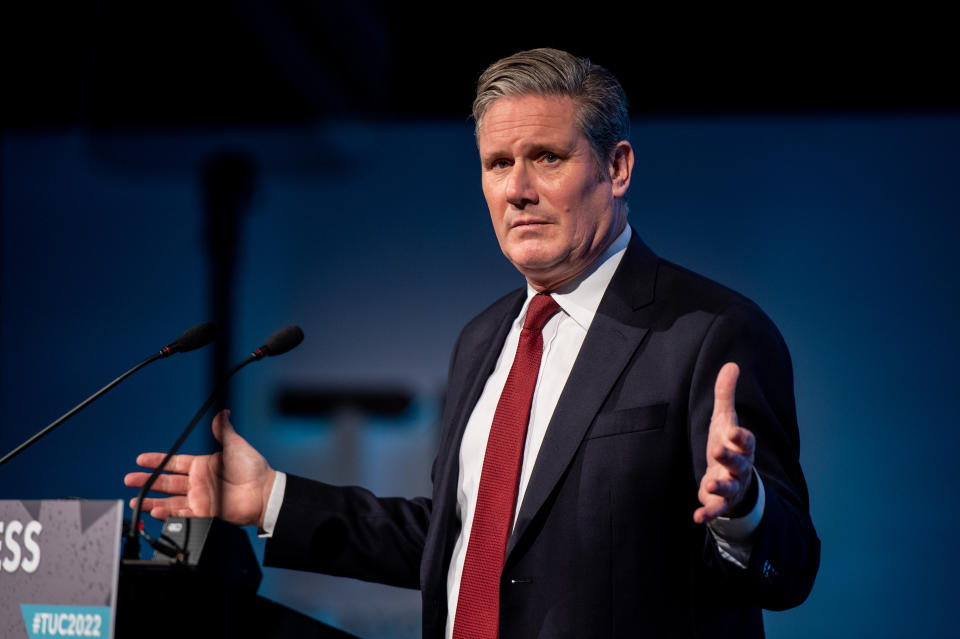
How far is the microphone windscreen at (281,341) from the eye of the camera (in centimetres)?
147

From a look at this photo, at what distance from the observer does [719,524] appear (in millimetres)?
1190

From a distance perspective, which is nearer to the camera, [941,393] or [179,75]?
[941,393]

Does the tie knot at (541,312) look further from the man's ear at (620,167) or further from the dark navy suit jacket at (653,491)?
the man's ear at (620,167)

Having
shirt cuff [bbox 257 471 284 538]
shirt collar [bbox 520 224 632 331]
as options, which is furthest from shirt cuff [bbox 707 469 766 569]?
shirt cuff [bbox 257 471 284 538]

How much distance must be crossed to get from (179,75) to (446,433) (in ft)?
5.67

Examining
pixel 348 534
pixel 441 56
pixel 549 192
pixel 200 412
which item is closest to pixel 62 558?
pixel 200 412

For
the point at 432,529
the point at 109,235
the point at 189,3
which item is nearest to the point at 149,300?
the point at 109,235

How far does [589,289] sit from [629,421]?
299mm

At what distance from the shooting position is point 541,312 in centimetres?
158

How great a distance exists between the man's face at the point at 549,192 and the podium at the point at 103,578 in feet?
2.29

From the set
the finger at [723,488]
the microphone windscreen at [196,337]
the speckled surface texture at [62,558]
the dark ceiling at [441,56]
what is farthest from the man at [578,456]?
the dark ceiling at [441,56]

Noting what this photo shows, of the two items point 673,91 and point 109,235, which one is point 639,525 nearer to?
point 673,91

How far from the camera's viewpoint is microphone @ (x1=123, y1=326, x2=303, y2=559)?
120 cm

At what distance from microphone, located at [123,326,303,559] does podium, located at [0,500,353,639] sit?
4cm
